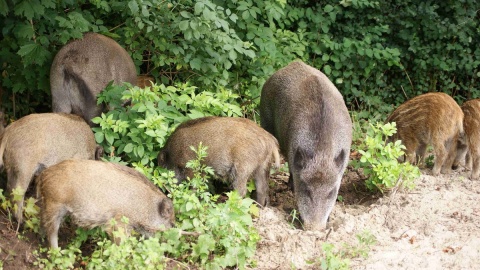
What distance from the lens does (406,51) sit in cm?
1098

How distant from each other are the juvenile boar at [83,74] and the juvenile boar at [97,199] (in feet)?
6.68

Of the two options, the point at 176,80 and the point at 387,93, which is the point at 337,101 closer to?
the point at 176,80

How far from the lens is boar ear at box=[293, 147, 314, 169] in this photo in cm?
695

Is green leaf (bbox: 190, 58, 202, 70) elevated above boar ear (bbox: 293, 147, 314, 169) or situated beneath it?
elevated above

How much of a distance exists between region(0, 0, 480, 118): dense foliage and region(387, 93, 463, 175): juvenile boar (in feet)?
6.20

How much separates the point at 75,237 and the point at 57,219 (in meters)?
0.42

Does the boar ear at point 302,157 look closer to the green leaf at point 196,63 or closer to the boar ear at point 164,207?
the boar ear at point 164,207

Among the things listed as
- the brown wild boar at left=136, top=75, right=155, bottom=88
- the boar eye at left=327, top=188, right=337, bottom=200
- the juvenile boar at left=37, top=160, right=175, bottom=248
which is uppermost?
the juvenile boar at left=37, top=160, right=175, bottom=248

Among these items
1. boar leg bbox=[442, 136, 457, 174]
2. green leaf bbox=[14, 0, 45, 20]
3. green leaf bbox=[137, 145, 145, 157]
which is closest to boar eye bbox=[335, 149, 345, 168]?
boar leg bbox=[442, 136, 457, 174]

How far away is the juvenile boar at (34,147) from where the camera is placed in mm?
6184

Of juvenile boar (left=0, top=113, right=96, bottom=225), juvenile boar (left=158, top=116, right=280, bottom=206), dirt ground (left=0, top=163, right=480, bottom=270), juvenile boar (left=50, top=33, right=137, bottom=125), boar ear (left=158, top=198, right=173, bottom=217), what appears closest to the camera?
boar ear (left=158, top=198, right=173, bottom=217)

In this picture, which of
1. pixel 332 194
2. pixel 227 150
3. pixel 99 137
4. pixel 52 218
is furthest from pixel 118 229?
pixel 332 194

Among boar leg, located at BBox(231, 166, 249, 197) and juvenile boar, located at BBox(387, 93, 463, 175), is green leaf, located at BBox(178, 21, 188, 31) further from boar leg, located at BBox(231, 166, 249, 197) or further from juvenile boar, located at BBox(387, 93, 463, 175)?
juvenile boar, located at BBox(387, 93, 463, 175)

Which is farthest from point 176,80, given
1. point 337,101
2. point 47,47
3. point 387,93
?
point 387,93
